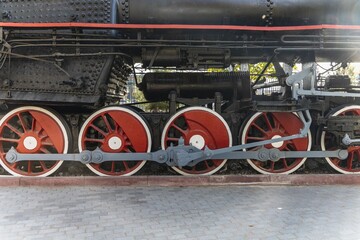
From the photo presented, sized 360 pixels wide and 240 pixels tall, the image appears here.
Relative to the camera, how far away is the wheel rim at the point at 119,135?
5117mm

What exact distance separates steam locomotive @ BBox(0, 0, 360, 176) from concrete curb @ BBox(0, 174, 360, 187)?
0.20 meters

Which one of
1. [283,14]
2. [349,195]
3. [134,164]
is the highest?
[283,14]

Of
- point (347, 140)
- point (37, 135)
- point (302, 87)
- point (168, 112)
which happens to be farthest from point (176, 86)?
point (347, 140)

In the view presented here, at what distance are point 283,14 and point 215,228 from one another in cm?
310

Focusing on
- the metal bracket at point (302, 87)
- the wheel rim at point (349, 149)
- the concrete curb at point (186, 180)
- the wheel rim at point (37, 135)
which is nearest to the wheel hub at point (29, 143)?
the wheel rim at point (37, 135)

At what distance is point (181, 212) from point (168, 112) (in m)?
1.83

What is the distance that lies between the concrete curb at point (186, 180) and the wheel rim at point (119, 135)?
216 millimetres

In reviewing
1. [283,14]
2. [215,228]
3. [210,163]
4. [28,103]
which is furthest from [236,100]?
[28,103]

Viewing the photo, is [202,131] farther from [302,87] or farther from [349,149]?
[349,149]

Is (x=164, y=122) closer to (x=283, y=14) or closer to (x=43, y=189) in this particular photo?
(x=43, y=189)

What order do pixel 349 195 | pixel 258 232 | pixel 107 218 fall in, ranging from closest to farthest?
pixel 258 232 → pixel 107 218 → pixel 349 195

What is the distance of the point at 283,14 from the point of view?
497 cm

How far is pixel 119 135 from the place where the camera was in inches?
202

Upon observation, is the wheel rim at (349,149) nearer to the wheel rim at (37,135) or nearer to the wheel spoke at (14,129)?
the wheel rim at (37,135)
